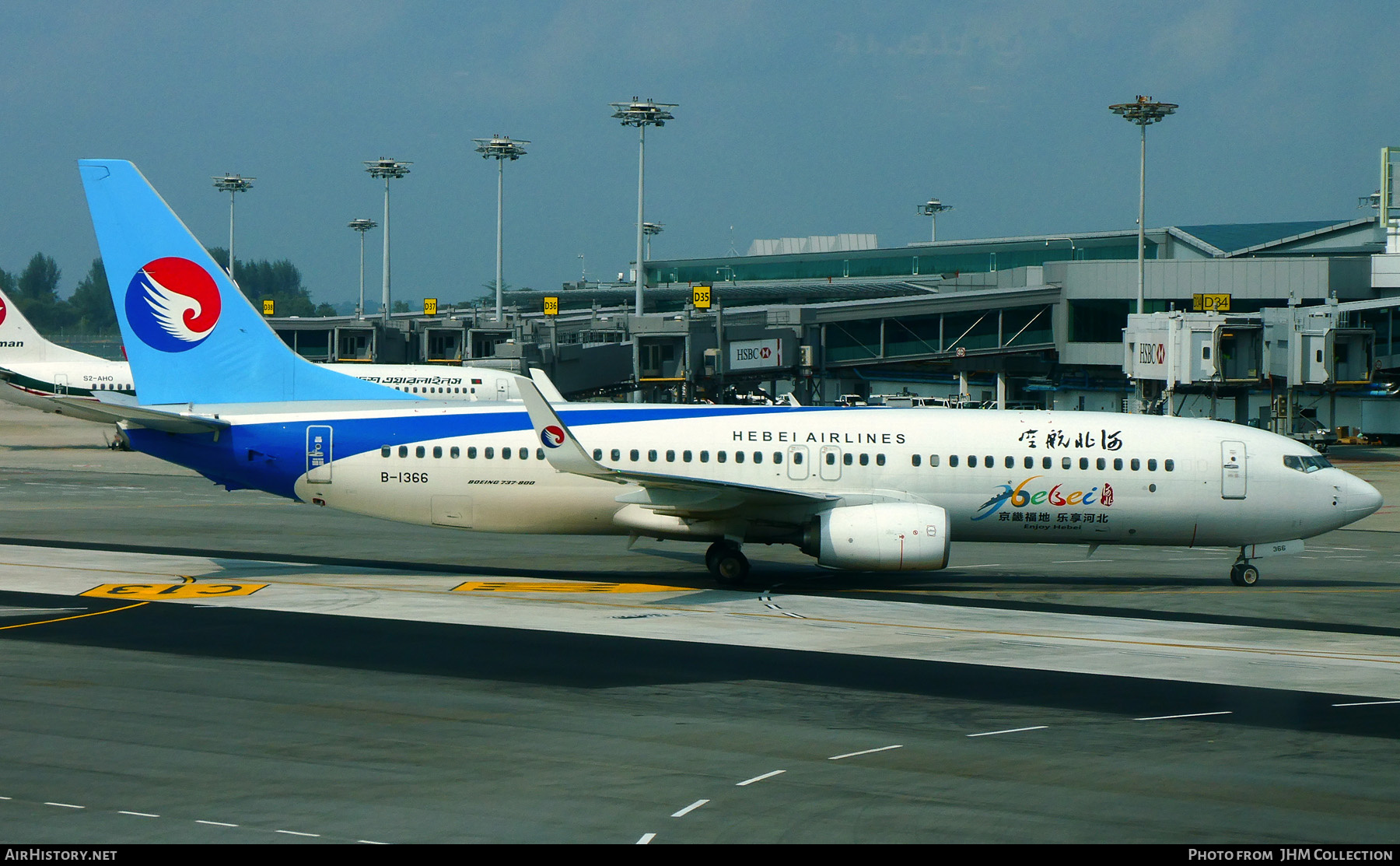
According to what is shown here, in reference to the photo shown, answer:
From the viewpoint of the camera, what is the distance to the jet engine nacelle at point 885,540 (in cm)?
2739

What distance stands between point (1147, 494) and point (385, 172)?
96092 millimetres

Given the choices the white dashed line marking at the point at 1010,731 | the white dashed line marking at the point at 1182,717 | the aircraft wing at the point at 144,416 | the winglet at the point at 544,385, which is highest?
the winglet at the point at 544,385

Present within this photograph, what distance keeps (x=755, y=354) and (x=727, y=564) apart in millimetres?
44322

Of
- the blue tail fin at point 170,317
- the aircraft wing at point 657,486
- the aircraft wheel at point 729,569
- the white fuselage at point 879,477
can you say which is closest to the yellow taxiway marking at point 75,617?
the white fuselage at point 879,477

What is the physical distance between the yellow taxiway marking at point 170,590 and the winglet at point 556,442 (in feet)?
23.1

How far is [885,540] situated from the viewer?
27.4 meters

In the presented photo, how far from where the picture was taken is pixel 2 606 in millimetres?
24781

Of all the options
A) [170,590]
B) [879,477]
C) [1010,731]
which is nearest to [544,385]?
[879,477]

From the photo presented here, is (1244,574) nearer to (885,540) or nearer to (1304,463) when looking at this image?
(1304,463)

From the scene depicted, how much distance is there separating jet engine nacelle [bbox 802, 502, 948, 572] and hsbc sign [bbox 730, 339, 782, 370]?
43.8m

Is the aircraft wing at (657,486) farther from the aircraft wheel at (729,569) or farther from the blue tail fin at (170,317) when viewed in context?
the blue tail fin at (170,317)

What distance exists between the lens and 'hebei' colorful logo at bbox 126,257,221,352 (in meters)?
30.5

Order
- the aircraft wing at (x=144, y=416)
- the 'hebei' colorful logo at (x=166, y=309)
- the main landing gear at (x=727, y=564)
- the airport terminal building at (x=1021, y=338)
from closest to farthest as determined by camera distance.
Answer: the aircraft wing at (x=144, y=416), the main landing gear at (x=727, y=564), the 'hebei' colorful logo at (x=166, y=309), the airport terminal building at (x=1021, y=338)
